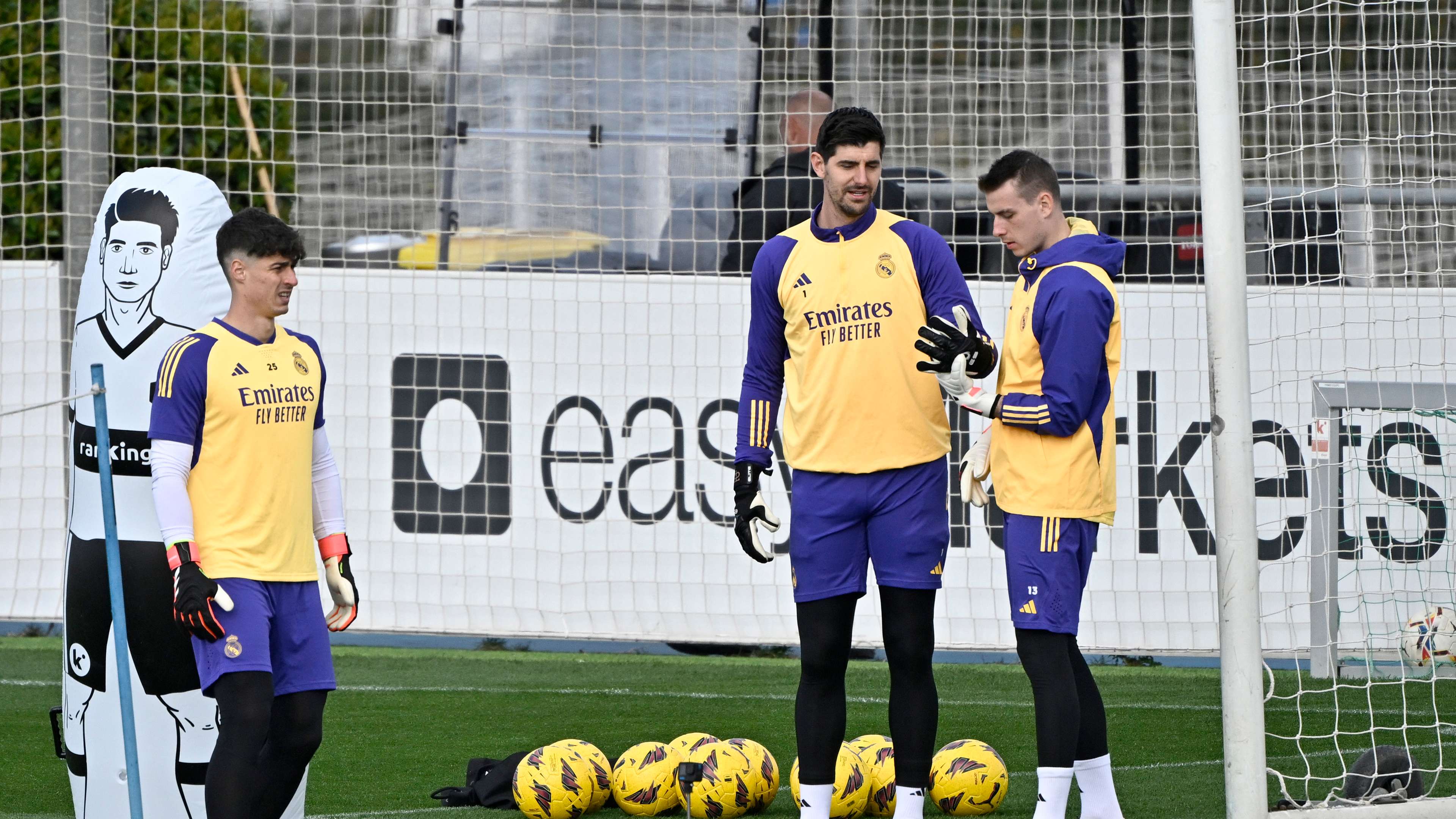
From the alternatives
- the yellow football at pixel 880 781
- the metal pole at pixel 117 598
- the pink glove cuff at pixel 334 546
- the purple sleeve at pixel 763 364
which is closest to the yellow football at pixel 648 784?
the yellow football at pixel 880 781

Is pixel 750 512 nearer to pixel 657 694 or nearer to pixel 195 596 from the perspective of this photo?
pixel 195 596

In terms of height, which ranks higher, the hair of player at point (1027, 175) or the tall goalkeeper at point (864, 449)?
the hair of player at point (1027, 175)

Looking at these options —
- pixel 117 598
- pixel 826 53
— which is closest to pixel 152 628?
pixel 117 598

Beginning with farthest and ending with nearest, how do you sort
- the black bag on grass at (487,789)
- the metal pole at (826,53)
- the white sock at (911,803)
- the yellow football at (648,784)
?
the metal pole at (826,53), the black bag on grass at (487,789), the yellow football at (648,784), the white sock at (911,803)

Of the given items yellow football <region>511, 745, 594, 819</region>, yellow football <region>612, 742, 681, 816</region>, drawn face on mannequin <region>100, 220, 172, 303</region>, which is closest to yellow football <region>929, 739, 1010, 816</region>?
yellow football <region>612, 742, 681, 816</region>

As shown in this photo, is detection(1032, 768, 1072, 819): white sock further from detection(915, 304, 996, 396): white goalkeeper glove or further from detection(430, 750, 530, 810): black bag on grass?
detection(430, 750, 530, 810): black bag on grass

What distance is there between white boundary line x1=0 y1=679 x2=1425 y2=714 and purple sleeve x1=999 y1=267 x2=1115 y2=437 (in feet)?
8.75

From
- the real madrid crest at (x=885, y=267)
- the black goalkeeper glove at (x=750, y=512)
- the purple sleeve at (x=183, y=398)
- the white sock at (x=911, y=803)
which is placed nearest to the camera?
the purple sleeve at (x=183, y=398)

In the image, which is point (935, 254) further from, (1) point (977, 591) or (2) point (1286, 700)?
(1) point (977, 591)

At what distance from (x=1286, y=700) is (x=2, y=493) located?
6.17 meters

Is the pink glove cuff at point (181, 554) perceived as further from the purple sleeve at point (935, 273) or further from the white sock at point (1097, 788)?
the white sock at point (1097, 788)

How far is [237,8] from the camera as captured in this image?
30.1 feet

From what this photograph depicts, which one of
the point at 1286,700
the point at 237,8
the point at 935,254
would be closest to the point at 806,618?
the point at 935,254

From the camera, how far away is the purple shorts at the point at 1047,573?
3711mm
